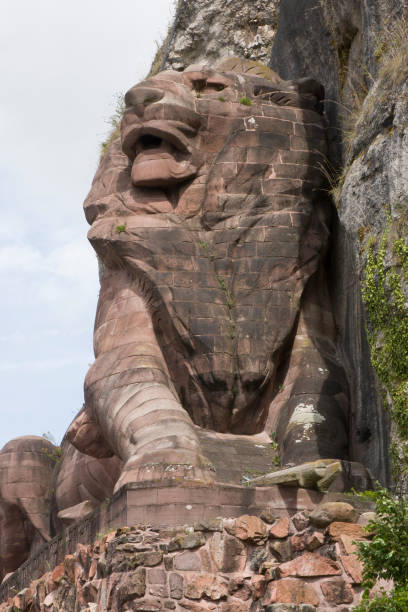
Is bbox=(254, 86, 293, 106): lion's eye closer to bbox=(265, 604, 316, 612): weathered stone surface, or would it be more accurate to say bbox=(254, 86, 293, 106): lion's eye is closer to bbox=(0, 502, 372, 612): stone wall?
bbox=(0, 502, 372, 612): stone wall

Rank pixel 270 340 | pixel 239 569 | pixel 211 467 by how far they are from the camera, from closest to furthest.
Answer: pixel 239 569
pixel 211 467
pixel 270 340

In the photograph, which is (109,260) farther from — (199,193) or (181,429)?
(181,429)

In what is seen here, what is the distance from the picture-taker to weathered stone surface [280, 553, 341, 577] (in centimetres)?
1288

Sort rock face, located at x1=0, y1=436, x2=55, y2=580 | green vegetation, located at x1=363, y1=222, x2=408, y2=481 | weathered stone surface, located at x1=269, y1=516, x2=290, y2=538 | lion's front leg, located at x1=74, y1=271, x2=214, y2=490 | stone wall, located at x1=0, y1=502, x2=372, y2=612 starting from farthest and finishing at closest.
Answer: rock face, located at x1=0, y1=436, x2=55, y2=580
lion's front leg, located at x1=74, y1=271, x2=214, y2=490
green vegetation, located at x1=363, y1=222, x2=408, y2=481
weathered stone surface, located at x1=269, y1=516, x2=290, y2=538
stone wall, located at x1=0, y1=502, x2=372, y2=612

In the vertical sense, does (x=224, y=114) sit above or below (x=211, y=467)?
above

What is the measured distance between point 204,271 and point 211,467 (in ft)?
12.3

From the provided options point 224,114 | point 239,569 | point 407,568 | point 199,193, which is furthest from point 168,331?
point 407,568

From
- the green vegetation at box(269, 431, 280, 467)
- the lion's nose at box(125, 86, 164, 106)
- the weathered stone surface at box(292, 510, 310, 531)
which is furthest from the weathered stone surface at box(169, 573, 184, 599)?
the lion's nose at box(125, 86, 164, 106)

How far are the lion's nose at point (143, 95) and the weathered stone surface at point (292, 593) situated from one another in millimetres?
7556

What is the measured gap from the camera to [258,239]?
18.0m

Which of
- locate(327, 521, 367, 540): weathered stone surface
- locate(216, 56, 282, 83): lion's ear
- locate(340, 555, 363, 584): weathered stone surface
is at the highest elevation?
locate(216, 56, 282, 83): lion's ear

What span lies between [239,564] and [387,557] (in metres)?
2.19

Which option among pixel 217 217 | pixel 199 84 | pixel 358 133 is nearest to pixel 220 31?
pixel 199 84

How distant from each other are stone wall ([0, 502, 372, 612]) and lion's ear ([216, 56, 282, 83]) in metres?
8.15
